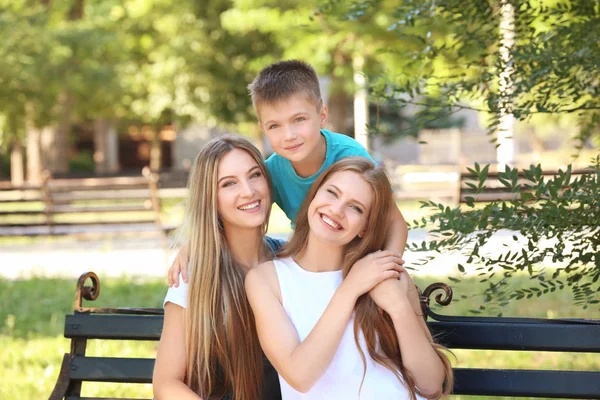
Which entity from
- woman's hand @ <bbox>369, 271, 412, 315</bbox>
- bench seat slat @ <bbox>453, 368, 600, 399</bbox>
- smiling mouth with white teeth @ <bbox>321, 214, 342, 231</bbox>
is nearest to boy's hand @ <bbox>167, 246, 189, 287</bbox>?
smiling mouth with white teeth @ <bbox>321, 214, 342, 231</bbox>

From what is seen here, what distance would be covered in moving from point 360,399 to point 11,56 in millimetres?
15628

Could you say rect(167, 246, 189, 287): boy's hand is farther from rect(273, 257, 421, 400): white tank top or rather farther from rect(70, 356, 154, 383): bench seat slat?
rect(70, 356, 154, 383): bench seat slat

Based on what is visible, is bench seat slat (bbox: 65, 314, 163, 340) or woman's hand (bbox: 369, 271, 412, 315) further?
bench seat slat (bbox: 65, 314, 163, 340)

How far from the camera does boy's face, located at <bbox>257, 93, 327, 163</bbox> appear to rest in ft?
11.7

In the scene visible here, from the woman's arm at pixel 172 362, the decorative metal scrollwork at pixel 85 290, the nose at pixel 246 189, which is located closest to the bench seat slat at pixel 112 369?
the decorative metal scrollwork at pixel 85 290

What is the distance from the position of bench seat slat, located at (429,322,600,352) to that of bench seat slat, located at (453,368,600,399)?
93 millimetres

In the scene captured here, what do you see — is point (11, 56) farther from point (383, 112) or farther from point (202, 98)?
point (383, 112)

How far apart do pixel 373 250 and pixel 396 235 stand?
0.38 ft

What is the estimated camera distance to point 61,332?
22.9ft

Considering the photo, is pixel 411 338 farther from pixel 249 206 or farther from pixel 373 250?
pixel 249 206

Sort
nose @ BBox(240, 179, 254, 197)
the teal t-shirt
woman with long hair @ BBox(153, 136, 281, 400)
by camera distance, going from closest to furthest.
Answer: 1. woman with long hair @ BBox(153, 136, 281, 400)
2. nose @ BBox(240, 179, 254, 197)
3. the teal t-shirt

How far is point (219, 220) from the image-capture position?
333cm

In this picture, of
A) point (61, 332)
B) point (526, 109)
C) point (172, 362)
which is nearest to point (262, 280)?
point (172, 362)

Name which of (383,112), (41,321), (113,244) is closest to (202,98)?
(383,112)
